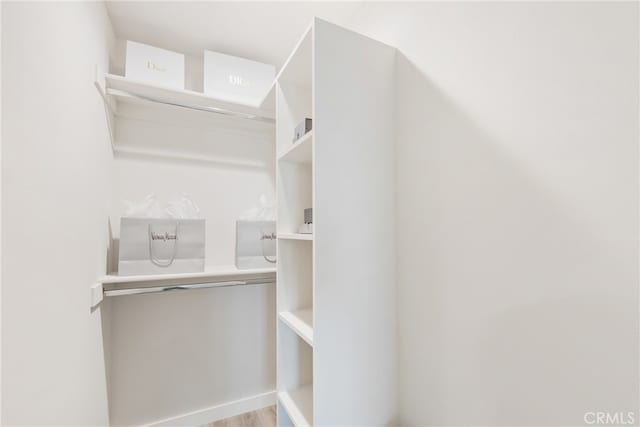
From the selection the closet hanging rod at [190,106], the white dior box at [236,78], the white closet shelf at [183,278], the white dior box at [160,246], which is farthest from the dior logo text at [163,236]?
the white dior box at [236,78]

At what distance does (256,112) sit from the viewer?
1710 mm

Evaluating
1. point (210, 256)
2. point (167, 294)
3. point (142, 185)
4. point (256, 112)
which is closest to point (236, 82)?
point (256, 112)

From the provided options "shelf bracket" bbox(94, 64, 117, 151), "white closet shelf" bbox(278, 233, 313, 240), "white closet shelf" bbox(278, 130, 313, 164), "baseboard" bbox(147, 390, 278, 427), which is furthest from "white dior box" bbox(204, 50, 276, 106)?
"baseboard" bbox(147, 390, 278, 427)

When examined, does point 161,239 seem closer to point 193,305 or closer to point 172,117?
point 193,305

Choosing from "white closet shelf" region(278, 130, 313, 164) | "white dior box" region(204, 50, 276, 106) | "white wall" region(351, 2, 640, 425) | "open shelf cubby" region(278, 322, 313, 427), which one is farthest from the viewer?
"white dior box" region(204, 50, 276, 106)

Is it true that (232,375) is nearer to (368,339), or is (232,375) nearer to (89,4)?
(368,339)

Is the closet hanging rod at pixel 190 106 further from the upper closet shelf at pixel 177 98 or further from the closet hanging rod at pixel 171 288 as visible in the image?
the closet hanging rod at pixel 171 288

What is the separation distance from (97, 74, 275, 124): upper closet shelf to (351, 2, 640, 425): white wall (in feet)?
3.02

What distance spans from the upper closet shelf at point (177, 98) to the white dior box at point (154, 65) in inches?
2.2

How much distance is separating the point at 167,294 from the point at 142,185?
0.64 m

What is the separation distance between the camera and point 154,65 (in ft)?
4.87

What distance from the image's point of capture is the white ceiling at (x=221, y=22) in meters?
1.38

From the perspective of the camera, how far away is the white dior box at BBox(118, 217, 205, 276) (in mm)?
1337

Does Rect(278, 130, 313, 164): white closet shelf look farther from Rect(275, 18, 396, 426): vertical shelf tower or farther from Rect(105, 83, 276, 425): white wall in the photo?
Rect(105, 83, 276, 425): white wall
